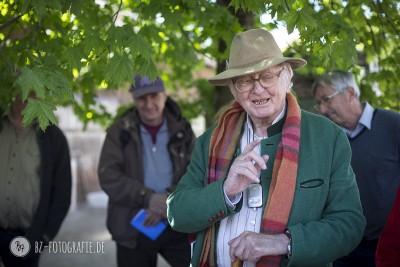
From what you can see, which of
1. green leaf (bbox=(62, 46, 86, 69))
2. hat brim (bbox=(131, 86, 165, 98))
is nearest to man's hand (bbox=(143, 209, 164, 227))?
hat brim (bbox=(131, 86, 165, 98))

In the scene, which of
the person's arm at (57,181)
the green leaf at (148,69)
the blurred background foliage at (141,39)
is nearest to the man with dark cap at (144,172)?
the person's arm at (57,181)

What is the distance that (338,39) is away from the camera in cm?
362

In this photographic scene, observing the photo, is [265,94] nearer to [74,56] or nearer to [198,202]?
[198,202]

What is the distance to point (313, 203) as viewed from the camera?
2.57m

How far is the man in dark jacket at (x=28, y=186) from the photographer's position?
14.4 feet

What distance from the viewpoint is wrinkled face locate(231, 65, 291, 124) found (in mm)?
2725

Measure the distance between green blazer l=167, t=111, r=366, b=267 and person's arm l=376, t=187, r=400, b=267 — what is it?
0.53ft

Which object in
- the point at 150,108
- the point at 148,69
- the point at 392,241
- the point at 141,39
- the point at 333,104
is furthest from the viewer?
the point at 150,108

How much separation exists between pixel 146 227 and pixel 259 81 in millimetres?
1941

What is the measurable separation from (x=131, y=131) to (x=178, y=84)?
13.8 feet

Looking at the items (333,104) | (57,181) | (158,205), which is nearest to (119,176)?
(158,205)

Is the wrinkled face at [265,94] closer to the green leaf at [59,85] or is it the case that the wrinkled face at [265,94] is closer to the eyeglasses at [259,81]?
the eyeglasses at [259,81]

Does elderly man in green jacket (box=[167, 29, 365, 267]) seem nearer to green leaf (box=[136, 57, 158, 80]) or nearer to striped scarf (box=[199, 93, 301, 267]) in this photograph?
striped scarf (box=[199, 93, 301, 267])

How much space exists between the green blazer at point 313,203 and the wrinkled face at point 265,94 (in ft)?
0.33
